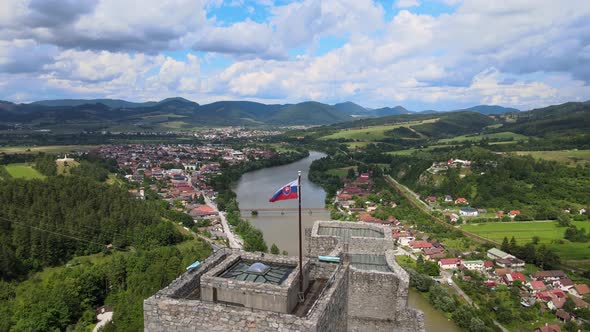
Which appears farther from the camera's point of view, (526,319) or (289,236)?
(289,236)

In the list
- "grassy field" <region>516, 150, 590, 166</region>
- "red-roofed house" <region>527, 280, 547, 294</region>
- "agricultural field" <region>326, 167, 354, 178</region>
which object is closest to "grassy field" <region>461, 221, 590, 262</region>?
"red-roofed house" <region>527, 280, 547, 294</region>

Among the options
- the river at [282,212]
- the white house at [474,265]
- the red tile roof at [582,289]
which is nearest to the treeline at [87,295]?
the river at [282,212]

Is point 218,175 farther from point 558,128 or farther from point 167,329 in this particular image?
point 558,128

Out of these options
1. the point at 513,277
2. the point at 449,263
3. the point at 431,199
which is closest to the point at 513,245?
the point at 513,277

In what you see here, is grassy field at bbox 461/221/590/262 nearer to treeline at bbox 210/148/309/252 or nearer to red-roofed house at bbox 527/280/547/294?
red-roofed house at bbox 527/280/547/294

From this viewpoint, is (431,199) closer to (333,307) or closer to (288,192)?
(288,192)

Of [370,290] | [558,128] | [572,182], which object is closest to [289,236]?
[370,290]
